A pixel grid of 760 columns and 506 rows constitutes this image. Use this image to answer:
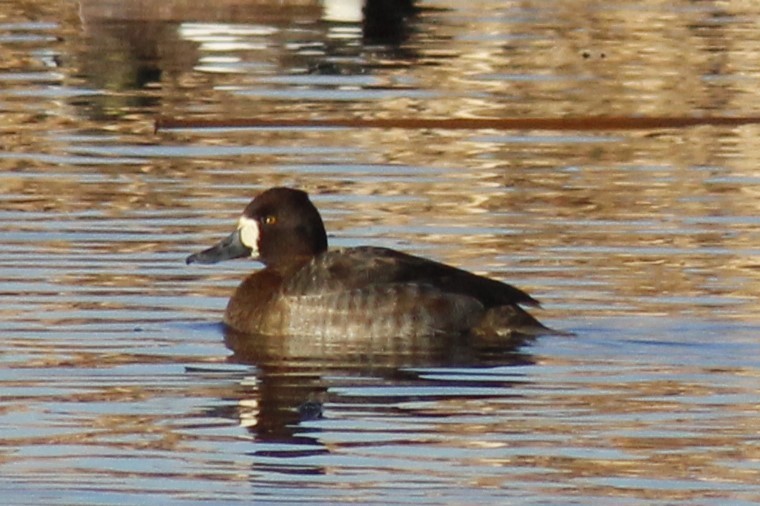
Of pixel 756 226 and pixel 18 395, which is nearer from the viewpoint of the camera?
pixel 18 395

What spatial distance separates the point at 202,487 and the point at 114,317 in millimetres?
2808

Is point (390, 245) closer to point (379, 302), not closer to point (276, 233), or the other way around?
point (276, 233)

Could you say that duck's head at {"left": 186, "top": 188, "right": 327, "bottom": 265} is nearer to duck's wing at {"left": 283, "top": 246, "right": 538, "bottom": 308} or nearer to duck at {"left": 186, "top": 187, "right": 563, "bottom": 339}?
duck at {"left": 186, "top": 187, "right": 563, "bottom": 339}

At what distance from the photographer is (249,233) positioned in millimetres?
10898

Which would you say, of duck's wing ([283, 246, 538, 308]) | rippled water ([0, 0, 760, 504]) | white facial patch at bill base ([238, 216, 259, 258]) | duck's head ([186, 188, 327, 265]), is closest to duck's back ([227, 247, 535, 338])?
duck's wing ([283, 246, 538, 308])

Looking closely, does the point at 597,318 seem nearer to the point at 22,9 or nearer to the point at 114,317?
the point at 114,317

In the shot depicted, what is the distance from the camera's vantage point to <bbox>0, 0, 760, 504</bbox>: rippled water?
7.88m

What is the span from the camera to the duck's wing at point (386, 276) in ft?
33.2

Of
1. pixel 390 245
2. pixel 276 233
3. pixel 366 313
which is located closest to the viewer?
pixel 366 313

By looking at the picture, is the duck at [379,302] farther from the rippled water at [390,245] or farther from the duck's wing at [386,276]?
the rippled water at [390,245]

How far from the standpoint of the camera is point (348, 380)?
928 cm

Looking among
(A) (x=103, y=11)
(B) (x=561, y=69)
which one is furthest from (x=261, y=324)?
(A) (x=103, y=11)

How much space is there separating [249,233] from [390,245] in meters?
0.94

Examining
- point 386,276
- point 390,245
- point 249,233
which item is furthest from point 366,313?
point 390,245
